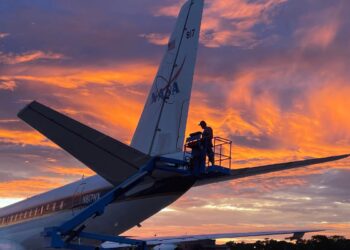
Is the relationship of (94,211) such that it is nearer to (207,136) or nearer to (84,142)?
(84,142)

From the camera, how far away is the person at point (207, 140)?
1677cm

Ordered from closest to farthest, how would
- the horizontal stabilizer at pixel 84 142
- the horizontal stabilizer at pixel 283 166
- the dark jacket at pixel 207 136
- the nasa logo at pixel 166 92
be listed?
the horizontal stabilizer at pixel 84 142 → the horizontal stabilizer at pixel 283 166 → the dark jacket at pixel 207 136 → the nasa logo at pixel 166 92

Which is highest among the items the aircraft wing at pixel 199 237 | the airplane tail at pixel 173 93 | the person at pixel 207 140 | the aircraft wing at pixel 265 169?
the airplane tail at pixel 173 93

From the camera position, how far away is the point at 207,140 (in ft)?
55.1

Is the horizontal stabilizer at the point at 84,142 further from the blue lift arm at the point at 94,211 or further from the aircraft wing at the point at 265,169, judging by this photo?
the aircraft wing at the point at 265,169

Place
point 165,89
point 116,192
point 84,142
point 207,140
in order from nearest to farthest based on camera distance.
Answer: point 84,142
point 116,192
point 207,140
point 165,89

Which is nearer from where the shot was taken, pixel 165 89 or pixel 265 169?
pixel 265 169

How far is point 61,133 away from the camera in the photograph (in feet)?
45.3

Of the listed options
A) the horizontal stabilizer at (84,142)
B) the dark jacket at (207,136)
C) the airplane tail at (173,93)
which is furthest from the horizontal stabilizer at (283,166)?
the horizontal stabilizer at (84,142)

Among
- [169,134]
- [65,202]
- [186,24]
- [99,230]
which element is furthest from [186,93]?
[65,202]

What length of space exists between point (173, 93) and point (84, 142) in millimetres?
5813

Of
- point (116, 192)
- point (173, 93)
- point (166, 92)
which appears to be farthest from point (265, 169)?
point (166, 92)

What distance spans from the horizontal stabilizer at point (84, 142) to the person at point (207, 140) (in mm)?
2239

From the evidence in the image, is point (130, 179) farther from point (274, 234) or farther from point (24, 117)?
point (274, 234)
